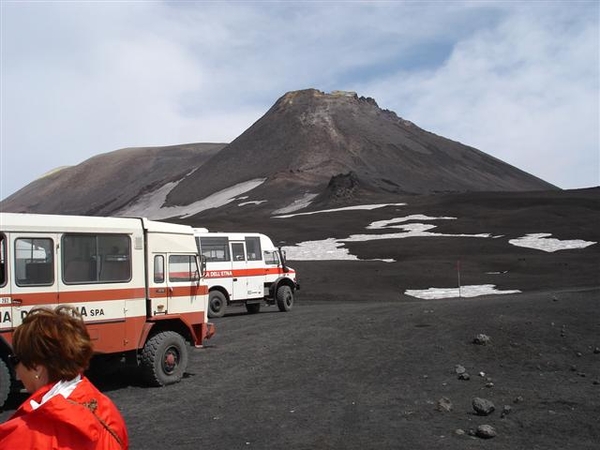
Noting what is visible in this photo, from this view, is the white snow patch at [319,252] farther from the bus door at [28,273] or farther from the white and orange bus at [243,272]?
the bus door at [28,273]

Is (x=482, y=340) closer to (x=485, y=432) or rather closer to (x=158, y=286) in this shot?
(x=485, y=432)

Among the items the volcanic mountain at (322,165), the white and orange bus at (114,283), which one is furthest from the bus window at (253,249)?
the volcanic mountain at (322,165)

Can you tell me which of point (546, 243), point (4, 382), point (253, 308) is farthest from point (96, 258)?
point (546, 243)

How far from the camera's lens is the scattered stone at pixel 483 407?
9797 millimetres

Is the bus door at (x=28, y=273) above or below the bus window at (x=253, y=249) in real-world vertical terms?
below

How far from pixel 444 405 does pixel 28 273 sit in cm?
710

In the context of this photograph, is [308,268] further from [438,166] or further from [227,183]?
[438,166]

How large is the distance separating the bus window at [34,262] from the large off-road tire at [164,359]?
2.41 m

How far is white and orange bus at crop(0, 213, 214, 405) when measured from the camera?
1105 centimetres

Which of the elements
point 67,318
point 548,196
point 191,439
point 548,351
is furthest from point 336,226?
point 67,318

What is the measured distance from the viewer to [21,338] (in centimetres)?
324

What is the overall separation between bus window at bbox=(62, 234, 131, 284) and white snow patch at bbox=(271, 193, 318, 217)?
79.2 meters

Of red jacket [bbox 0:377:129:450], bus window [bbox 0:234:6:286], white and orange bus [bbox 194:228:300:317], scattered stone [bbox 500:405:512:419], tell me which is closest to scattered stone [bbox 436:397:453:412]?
scattered stone [bbox 500:405:512:419]

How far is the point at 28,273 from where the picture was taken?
11203 millimetres
